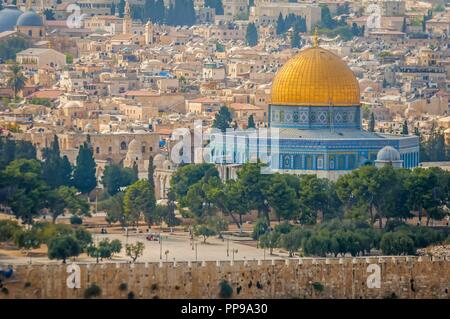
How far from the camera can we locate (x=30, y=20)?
148 m

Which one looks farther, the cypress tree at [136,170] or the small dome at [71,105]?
the small dome at [71,105]

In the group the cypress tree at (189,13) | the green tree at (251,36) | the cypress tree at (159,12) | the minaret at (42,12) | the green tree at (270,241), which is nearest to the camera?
the green tree at (270,241)

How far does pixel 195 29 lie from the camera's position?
160250 mm

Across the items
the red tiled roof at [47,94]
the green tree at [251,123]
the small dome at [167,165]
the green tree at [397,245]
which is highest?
the green tree at [397,245]

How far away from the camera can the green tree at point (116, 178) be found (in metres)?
87.3

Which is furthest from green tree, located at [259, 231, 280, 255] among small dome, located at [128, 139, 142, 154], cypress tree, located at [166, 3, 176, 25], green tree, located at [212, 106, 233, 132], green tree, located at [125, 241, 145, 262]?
cypress tree, located at [166, 3, 176, 25]

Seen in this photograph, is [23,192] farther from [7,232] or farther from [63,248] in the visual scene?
[63,248]

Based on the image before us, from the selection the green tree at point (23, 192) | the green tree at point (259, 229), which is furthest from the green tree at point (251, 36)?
the green tree at point (259, 229)

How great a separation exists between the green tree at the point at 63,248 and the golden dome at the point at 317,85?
71.4ft

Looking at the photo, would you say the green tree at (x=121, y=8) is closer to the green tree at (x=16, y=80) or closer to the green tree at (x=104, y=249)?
the green tree at (x=16, y=80)

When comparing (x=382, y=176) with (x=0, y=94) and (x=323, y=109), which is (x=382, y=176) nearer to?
(x=323, y=109)

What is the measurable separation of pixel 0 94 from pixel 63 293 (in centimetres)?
5419
